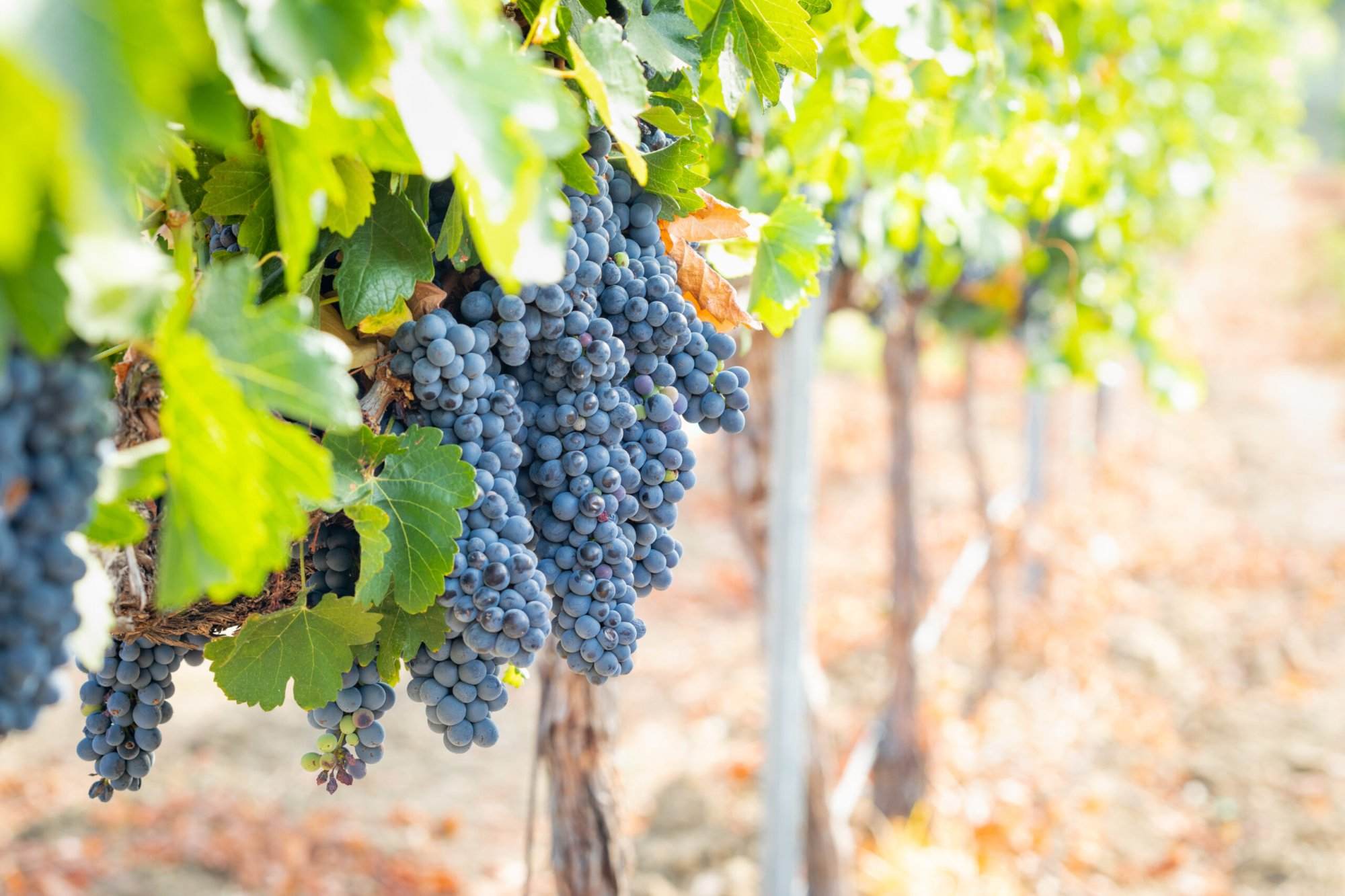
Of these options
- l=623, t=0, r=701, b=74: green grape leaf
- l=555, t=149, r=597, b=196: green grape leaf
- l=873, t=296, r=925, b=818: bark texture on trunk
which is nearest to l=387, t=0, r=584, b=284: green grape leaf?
l=555, t=149, r=597, b=196: green grape leaf

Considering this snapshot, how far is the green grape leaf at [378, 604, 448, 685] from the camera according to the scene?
28.7 inches

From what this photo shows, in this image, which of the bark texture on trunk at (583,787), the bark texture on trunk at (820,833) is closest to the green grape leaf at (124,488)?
the bark texture on trunk at (583,787)

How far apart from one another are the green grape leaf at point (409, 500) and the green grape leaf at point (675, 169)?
0.26m

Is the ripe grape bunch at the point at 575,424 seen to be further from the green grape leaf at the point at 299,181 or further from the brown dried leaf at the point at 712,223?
the green grape leaf at the point at 299,181

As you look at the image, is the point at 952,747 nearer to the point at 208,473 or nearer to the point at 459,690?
the point at 459,690

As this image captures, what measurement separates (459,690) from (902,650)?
2945 millimetres

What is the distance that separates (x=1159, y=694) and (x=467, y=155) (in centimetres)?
462

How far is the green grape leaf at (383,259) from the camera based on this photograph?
0.69m

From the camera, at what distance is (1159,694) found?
4398 millimetres

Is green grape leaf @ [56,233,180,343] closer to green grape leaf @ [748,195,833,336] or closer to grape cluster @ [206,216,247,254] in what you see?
grape cluster @ [206,216,247,254]

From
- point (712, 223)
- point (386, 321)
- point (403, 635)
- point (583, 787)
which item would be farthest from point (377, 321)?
point (583, 787)

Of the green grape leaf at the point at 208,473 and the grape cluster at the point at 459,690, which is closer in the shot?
the green grape leaf at the point at 208,473

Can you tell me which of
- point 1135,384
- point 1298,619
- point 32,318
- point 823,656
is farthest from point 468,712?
point 1135,384

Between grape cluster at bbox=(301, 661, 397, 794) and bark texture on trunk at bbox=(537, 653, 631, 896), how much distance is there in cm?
78
